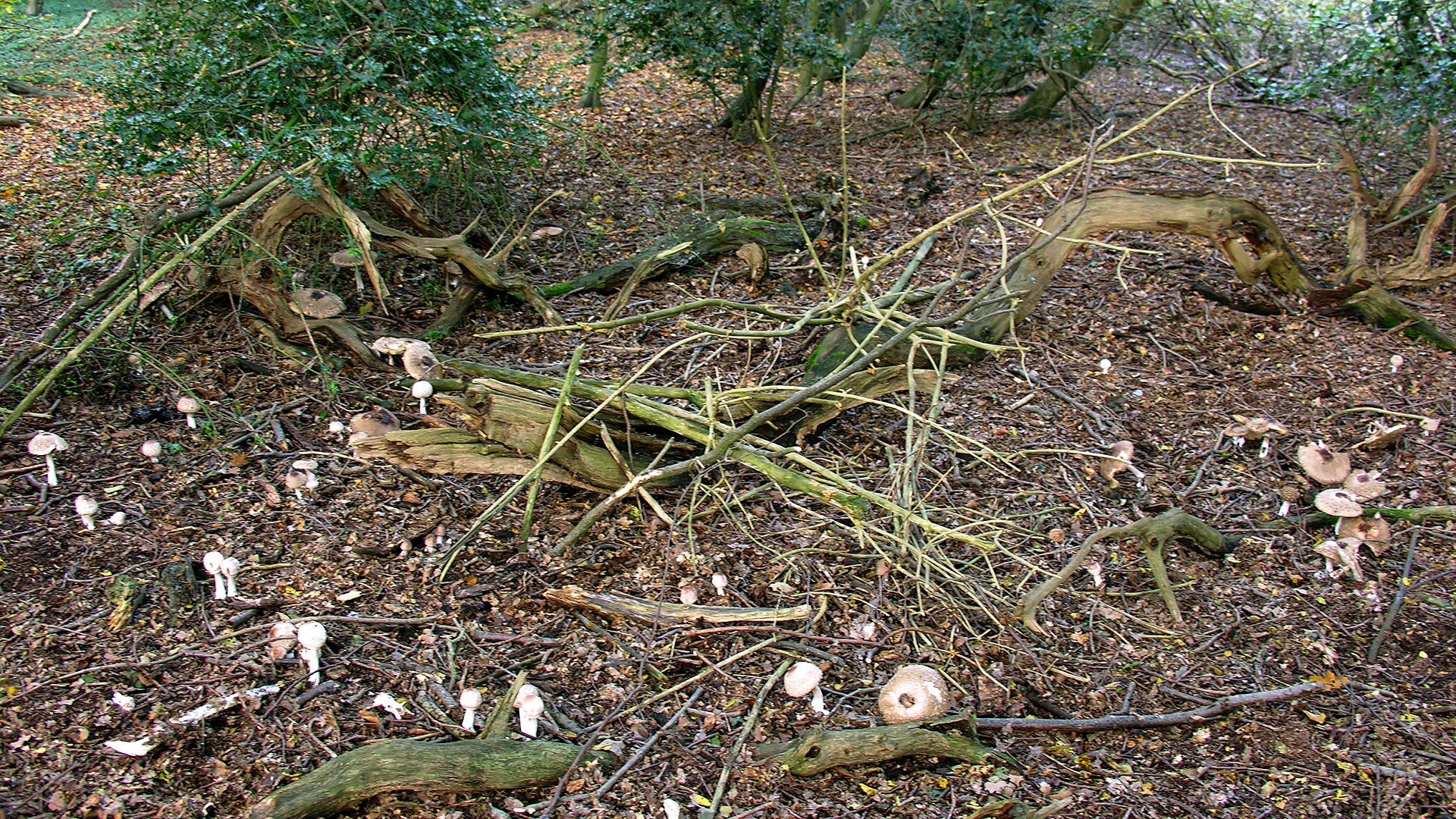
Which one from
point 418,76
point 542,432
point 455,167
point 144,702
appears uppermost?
point 418,76

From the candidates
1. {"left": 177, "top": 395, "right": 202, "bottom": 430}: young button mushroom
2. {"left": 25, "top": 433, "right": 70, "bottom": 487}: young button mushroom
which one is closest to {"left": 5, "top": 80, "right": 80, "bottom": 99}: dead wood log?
{"left": 177, "top": 395, "right": 202, "bottom": 430}: young button mushroom

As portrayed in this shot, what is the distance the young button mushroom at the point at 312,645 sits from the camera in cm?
288

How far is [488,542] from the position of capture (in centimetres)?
377

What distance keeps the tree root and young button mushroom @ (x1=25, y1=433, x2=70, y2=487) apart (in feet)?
13.7

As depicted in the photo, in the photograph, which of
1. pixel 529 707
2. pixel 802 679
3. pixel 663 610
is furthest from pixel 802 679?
pixel 529 707

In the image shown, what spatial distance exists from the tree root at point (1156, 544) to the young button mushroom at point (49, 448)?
419 cm

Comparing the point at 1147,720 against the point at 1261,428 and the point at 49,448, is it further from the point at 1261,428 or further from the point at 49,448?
the point at 49,448

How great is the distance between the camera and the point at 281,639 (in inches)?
122

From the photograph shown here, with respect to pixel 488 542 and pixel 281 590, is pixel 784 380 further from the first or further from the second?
pixel 281 590

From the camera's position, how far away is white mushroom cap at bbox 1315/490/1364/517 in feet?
12.5

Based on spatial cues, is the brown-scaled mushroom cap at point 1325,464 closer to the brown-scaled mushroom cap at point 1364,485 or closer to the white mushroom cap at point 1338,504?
the brown-scaled mushroom cap at point 1364,485

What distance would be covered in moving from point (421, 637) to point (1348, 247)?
6.52m

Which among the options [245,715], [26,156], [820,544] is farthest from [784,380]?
[26,156]

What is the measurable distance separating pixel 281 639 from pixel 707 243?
378 centimetres
